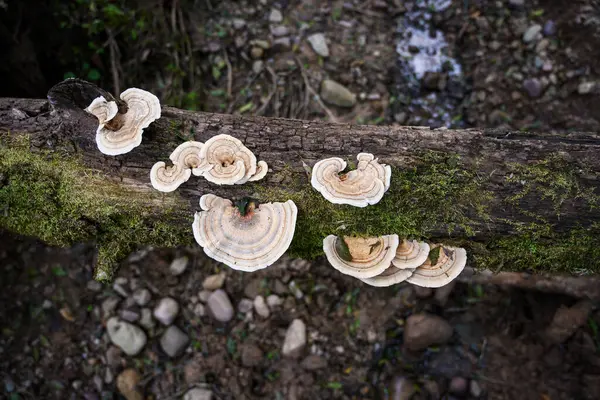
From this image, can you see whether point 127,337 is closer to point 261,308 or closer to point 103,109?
point 261,308

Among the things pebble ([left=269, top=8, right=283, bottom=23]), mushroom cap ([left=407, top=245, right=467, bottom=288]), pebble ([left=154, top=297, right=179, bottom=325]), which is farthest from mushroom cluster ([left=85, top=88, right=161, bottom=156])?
pebble ([left=269, top=8, right=283, bottom=23])

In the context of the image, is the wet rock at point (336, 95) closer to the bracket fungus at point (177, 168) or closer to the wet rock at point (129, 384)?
the bracket fungus at point (177, 168)

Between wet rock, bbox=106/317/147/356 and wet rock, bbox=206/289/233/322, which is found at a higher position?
wet rock, bbox=206/289/233/322

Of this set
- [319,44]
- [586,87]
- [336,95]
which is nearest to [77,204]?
[336,95]

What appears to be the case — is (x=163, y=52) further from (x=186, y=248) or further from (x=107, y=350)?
(x=107, y=350)

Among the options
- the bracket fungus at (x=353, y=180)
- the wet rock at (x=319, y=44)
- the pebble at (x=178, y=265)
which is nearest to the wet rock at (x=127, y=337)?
the pebble at (x=178, y=265)

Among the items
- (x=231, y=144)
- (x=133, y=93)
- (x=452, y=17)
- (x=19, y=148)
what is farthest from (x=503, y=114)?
(x=19, y=148)

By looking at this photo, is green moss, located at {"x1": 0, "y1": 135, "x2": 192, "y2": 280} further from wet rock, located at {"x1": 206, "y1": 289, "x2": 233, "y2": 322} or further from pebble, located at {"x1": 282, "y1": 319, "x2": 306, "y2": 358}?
pebble, located at {"x1": 282, "y1": 319, "x2": 306, "y2": 358}
